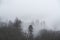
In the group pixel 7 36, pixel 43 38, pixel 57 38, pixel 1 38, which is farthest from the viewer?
pixel 57 38

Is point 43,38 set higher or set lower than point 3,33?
lower

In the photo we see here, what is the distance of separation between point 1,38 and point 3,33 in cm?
89

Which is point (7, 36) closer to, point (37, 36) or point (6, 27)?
point (6, 27)

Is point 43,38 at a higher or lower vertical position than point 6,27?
lower

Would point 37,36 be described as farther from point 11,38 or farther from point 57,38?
point 11,38

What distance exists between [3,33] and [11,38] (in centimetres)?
338

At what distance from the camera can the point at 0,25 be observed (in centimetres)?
2798

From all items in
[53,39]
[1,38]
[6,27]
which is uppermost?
[6,27]

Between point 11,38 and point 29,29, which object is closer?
point 11,38

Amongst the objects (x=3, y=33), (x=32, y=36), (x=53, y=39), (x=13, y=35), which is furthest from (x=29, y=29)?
(x=3, y=33)

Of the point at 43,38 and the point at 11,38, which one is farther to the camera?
the point at 43,38

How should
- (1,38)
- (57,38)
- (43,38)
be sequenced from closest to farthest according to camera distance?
(1,38) → (43,38) → (57,38)

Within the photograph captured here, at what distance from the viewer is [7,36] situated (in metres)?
28.4

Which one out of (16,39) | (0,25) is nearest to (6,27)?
(0,25)
